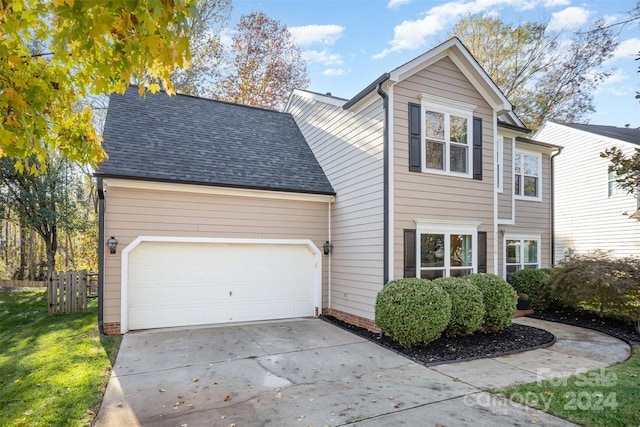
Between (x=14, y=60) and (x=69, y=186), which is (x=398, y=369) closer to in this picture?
(x=14, y=60)

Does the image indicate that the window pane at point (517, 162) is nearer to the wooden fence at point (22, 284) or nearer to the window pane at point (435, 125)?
the window pane at point (435, 125)

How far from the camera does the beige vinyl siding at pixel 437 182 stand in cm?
777

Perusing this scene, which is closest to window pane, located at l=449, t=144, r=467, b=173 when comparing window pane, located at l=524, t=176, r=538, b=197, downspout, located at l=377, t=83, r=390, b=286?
downspout, located at l=377, t=83, r=390, b=286

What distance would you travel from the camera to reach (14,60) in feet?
9.40

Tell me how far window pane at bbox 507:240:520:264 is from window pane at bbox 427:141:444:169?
4.70 meters

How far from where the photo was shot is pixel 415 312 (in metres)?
6.40

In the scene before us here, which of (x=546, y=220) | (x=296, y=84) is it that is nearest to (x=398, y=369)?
(x=546, y=220)

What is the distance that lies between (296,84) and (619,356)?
18.4 metres

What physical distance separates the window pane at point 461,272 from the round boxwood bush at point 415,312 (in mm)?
1792

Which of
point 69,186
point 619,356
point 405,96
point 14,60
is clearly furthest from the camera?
point 69,186

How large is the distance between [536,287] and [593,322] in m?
1.58

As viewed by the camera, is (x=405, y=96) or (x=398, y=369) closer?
(x=398, y=369)

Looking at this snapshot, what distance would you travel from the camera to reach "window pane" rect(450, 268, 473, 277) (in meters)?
8.40

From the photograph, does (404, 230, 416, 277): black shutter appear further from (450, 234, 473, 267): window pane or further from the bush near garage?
the bush near garage
